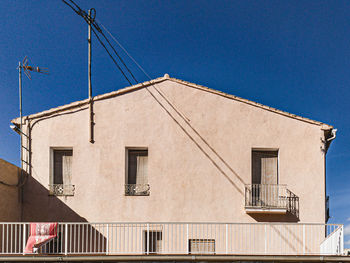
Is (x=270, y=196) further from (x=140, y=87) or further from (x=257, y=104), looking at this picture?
(x=140, y=87)

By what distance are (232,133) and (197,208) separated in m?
3.27

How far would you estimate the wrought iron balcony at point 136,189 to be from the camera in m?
10.4

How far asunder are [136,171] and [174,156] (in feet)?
5.53

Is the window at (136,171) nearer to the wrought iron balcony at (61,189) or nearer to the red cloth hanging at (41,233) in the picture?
the wrought iron balcony at (61,189)

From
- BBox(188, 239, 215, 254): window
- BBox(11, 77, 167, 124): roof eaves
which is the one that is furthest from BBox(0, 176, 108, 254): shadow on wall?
BBox(188, 239, 215, 254): window

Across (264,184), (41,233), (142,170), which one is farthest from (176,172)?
(41,233)

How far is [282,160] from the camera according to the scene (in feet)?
34.4

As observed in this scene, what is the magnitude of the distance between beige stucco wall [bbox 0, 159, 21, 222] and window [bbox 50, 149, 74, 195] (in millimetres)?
1290

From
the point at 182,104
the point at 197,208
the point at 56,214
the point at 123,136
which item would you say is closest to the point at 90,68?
the point at 123,136

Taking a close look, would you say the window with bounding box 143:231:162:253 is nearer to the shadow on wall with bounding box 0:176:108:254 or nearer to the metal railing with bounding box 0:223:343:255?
the metal railing with bounding box 0:223:343:255

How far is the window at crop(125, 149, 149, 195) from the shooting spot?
1047 cm

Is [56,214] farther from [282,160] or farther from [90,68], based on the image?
[282,160]

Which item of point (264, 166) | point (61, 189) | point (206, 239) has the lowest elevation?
point (206, 239)

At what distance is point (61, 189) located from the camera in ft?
34.3
